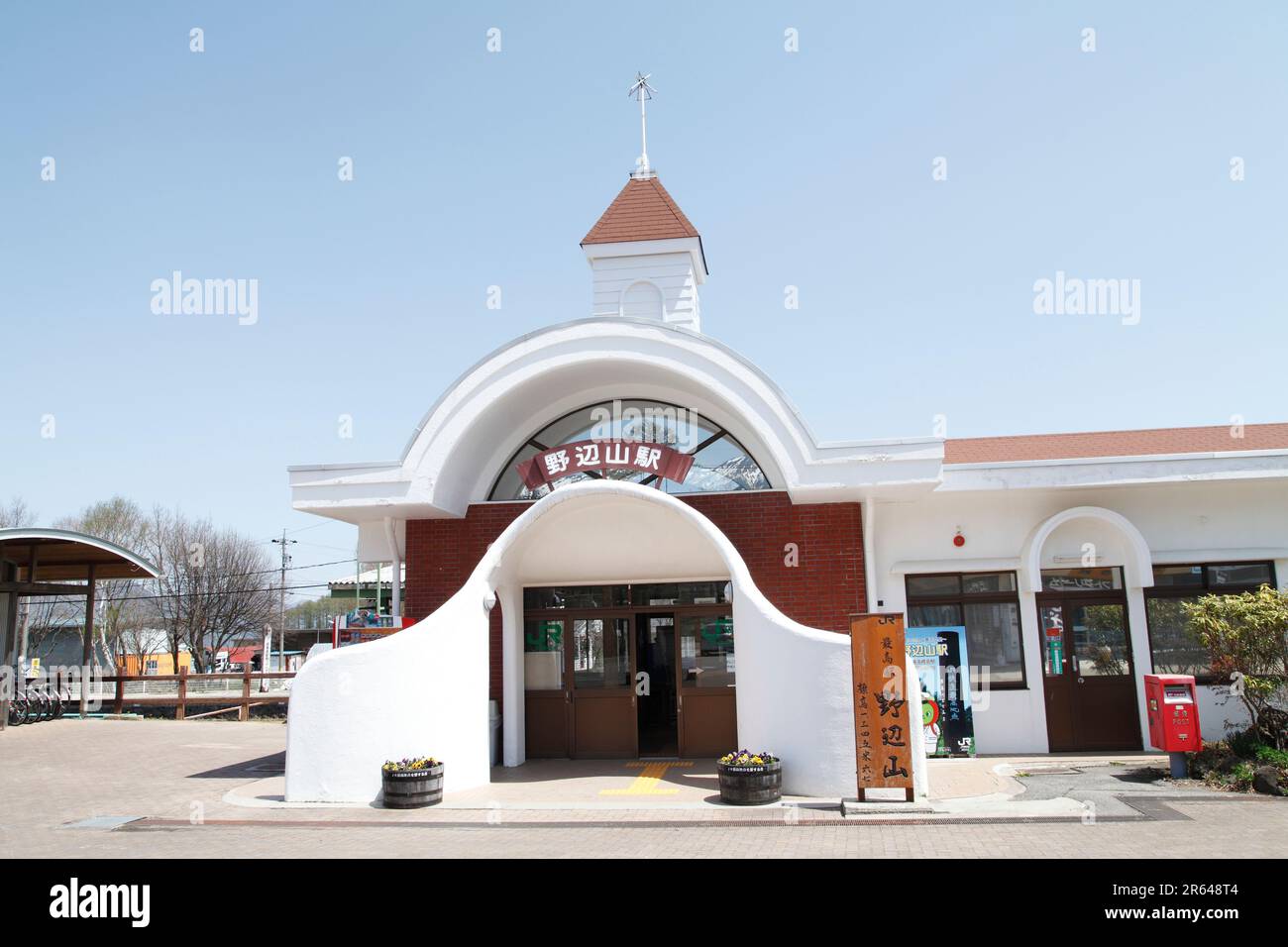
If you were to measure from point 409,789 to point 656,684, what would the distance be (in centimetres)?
492

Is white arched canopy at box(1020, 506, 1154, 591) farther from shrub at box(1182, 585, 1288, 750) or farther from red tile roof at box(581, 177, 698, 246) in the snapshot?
red tile roof at box(581, 177, 698, 246)

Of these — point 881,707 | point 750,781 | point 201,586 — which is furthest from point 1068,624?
point 201,586

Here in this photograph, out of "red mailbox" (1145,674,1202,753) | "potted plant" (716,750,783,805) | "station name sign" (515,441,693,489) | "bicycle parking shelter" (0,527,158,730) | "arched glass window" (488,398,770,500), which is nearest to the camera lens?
"potted plant" (716,750,783,805)

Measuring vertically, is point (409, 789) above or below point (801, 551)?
below

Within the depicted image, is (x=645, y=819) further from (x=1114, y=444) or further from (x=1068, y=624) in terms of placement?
(x=1114, y=444)

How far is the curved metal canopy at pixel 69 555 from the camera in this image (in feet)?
66.3

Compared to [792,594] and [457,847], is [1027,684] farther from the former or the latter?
[457,847]

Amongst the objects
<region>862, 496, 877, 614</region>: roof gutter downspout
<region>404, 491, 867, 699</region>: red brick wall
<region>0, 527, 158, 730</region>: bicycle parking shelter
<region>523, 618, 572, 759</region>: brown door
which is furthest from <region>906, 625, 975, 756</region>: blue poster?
<region>0, 527, 158, 730</region>: bicycle parking shelter

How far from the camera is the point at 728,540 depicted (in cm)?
1296

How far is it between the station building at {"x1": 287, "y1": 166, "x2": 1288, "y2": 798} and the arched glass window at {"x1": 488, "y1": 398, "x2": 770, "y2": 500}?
4 centimetres

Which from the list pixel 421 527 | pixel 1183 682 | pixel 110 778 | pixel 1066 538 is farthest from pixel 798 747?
pixel 110 778

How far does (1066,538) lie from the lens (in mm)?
Answer: 13836

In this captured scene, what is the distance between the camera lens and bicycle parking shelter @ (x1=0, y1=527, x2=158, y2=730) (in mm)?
20500

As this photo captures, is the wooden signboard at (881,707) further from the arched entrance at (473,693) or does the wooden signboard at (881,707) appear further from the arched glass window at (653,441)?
the arched glass window at (653,441)
